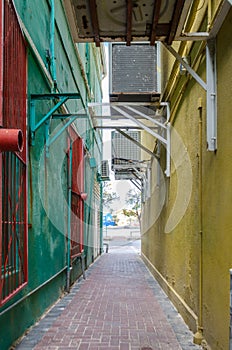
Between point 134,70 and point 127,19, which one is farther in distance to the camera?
point 134,70

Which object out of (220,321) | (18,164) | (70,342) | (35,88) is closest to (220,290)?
(220,321)

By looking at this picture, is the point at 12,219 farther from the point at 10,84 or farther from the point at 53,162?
the point at 53,162

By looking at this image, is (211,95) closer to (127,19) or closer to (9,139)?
(127,19)

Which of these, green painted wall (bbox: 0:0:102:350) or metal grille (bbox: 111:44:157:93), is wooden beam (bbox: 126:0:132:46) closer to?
green painted wall (bbox: 0:0:102:350)

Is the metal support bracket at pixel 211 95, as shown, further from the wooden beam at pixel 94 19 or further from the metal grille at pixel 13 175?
the metal grille at pixel 13 175

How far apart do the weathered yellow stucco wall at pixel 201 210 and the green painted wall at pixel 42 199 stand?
196 centimetres

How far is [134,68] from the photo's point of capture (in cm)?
910

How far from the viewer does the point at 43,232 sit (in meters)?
6.39

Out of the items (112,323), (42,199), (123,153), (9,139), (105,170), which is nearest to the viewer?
(9,139)

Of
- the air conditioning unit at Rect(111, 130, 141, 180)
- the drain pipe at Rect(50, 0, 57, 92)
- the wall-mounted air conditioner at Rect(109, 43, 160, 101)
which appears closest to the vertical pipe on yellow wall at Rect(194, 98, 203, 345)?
the drain pipe at Rect(50, 0, 57, 92)

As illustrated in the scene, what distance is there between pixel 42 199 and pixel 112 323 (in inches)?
76.3

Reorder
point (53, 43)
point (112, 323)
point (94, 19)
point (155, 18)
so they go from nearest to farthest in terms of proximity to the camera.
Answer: point (155, 18)
point (94, 19)
point (112, 323)
point (53, 43)

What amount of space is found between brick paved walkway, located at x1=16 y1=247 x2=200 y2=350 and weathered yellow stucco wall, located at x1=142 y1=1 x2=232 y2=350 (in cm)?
28

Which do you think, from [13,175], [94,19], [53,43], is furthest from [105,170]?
[94,19]
